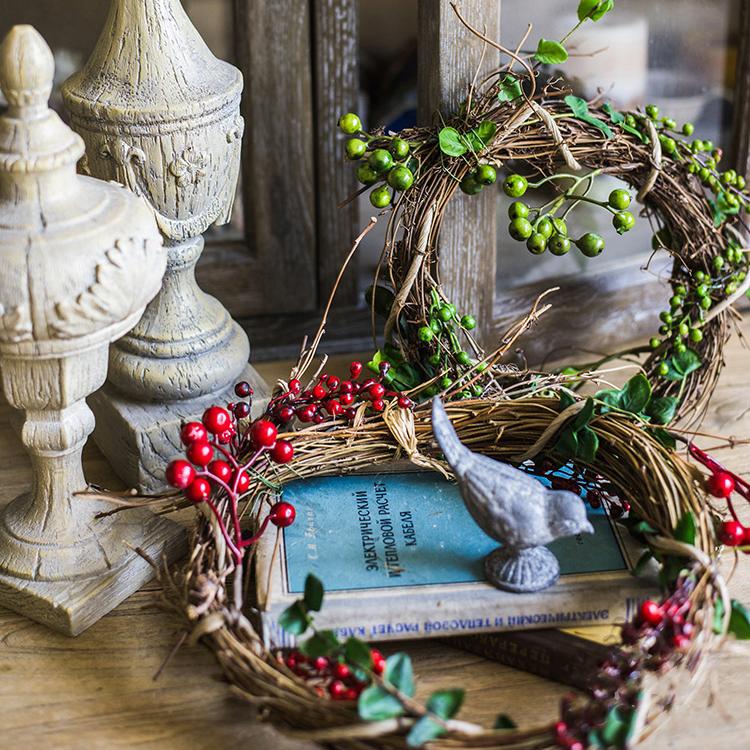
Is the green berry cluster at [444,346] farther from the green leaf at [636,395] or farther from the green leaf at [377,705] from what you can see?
the green leaf at [377,705]

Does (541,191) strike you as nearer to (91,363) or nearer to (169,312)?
(169,312)

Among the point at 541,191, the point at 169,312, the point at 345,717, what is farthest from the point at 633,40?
the point at 345,717

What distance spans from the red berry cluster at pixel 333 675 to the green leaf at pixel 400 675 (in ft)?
0.06

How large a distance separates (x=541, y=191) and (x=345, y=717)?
64 cm

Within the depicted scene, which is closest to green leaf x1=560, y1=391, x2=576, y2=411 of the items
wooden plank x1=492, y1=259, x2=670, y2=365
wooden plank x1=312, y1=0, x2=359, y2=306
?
wooden plank x1=492, y1=259, x2=670, y2=365

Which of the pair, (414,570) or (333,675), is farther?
(414,570)

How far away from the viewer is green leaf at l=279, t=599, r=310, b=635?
78cm

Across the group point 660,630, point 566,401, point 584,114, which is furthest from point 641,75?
point 660,630

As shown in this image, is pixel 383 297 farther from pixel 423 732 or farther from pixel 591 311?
pixel 423 732

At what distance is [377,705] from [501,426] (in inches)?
12.3

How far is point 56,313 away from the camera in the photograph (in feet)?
2.57

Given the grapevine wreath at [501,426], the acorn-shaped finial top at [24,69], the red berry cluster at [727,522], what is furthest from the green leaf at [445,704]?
the acorn-shaped finial top at [24,69]

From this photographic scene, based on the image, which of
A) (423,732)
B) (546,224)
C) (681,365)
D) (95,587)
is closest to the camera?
(423,732)

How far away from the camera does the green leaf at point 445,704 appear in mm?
714
